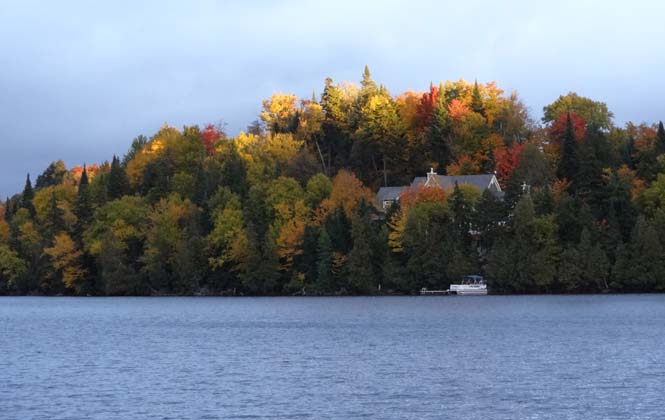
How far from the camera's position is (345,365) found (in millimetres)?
48375

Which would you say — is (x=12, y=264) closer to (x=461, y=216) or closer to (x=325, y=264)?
(x=325, y=264)

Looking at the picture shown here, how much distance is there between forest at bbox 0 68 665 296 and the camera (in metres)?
112

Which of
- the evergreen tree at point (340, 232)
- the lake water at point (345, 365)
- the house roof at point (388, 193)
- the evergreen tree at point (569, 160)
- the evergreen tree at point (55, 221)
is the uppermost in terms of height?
the evergreen tree at point (569, 160)

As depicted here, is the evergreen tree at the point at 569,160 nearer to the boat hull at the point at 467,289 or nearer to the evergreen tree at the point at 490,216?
the evergreen tree at the point at 490,216

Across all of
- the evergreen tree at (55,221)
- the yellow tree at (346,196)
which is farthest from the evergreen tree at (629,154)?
the evergreen tree at (55,221)

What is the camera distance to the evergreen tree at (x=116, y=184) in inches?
5989

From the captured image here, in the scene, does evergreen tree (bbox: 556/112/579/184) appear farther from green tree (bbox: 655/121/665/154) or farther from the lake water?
the lake water

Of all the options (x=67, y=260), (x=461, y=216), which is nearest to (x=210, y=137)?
(x=67, y=260)

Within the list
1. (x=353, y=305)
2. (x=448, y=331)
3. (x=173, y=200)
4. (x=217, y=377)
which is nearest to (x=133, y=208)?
(x=173, y=200)

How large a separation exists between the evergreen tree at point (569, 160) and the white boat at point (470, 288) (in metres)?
20.7

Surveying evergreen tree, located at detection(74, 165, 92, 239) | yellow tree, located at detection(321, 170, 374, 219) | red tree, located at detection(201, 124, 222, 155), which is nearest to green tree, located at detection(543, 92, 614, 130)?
yellow tree, located at detection(321, 170, 374, 219)

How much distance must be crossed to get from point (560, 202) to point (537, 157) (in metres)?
15.0

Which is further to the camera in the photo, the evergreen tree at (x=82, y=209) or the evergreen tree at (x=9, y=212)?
the evergreen tree at (x=9, y=212)

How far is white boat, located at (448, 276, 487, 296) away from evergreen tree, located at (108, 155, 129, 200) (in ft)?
201
